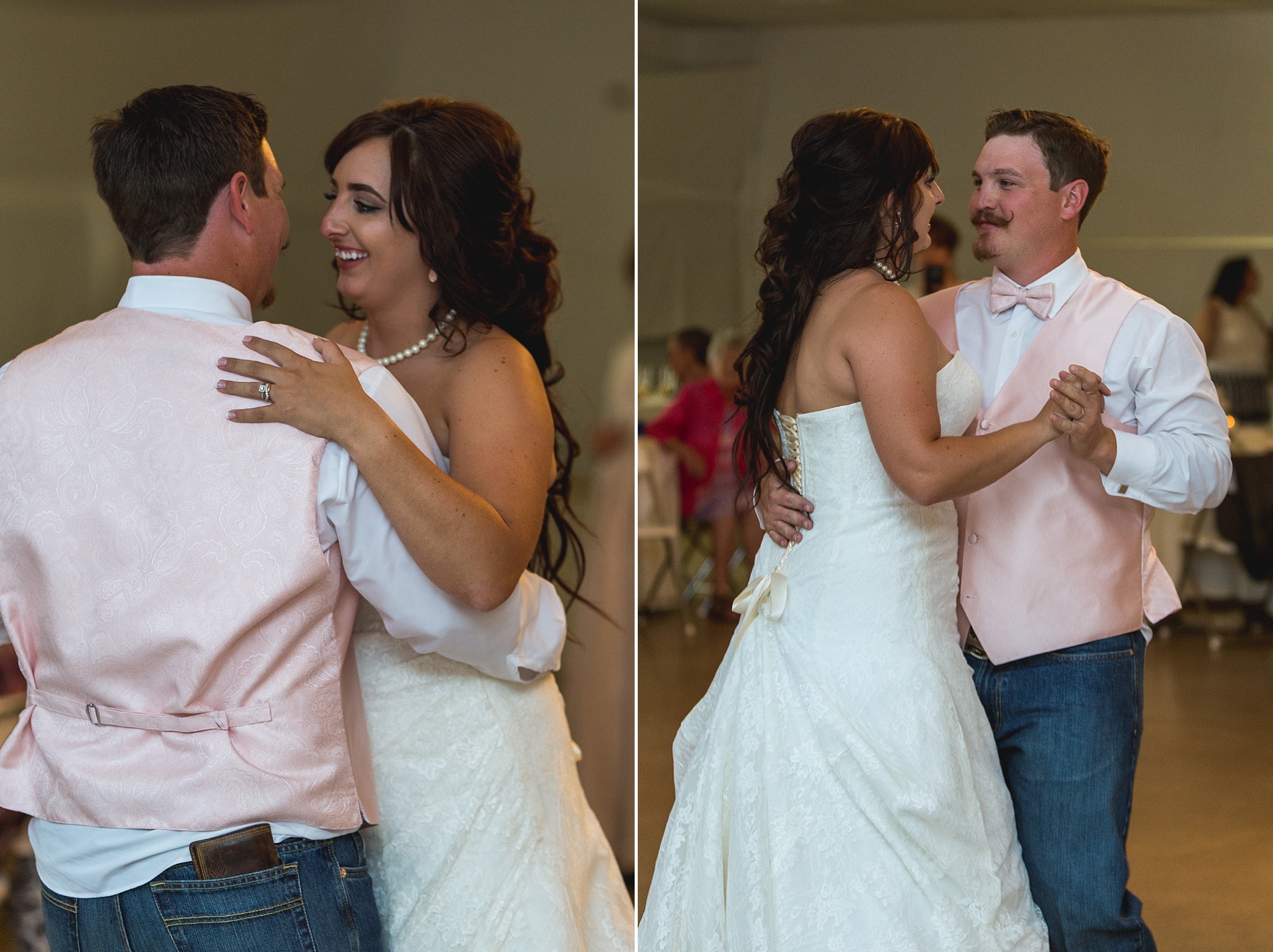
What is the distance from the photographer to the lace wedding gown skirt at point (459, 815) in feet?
5.61

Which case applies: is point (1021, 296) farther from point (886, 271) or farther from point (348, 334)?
point (348, 334)

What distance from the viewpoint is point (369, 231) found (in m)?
1.81

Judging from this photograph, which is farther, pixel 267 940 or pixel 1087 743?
pixel 1087 743

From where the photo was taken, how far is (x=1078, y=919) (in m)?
1.82

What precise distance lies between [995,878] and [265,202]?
4.58ft

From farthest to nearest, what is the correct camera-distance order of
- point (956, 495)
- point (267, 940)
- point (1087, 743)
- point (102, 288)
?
point (102, 288) → point (1087, 743) → point (956, 495) → point (267, 940)

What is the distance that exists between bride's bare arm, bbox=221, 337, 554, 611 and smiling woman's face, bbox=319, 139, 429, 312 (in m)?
0.18

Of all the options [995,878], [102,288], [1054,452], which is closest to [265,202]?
[1054,452]

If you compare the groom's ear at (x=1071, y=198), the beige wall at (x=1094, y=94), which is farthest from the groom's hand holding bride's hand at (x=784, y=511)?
the beige wall at (x=1094, y=94)

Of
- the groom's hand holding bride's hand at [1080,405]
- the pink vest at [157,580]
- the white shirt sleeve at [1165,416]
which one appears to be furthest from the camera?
the white shirt sleeve at [1165,416]

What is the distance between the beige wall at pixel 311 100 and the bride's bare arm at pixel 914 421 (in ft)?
5.53

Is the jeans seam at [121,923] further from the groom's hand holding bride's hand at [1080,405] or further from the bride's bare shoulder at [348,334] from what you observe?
the groom's hand holding bride's hand at [1080,405]

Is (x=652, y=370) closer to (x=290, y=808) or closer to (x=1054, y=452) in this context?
(x=1054, y=452)

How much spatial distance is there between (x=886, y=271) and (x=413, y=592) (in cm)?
89
